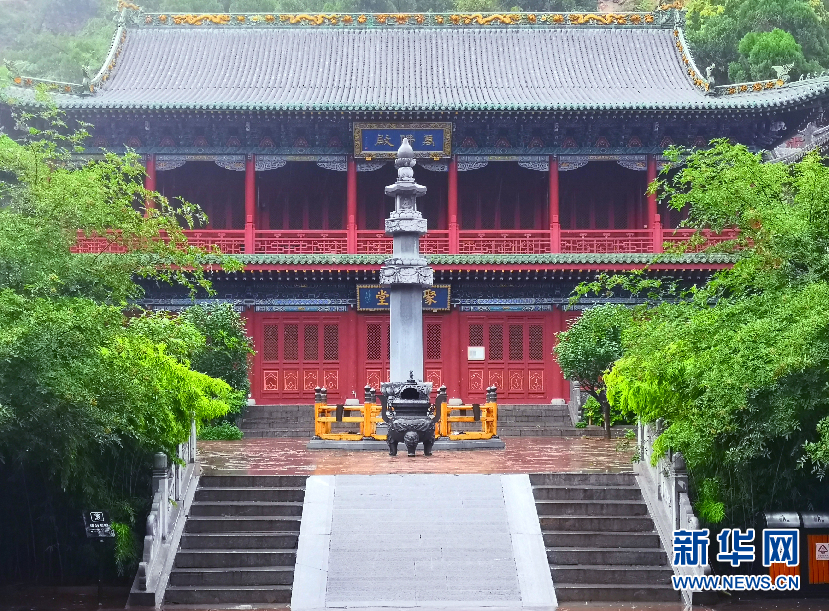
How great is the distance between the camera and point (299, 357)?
87.2 feet

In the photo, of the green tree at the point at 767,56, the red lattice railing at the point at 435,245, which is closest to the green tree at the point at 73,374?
the red lattice railing at the point at 435,245

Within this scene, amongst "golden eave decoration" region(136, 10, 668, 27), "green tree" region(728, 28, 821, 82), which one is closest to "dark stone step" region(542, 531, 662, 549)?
"golden eave decoration" region(136, 10, 668, 27)

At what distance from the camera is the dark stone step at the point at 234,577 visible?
13.5 metres

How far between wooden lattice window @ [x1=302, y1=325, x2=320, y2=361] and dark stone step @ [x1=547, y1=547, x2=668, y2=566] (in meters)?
13.4

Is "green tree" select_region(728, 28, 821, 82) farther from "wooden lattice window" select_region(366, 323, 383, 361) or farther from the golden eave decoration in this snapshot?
"wooden lattice window" select_region(366, 323, 383, 361)

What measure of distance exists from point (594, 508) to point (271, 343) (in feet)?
42.7

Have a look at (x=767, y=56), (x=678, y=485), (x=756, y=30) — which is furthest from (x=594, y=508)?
(x=756, y=30)

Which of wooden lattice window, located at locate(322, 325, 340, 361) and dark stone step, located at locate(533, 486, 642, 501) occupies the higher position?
wooden lattice window, located at locate(322, 325, 340, 361)

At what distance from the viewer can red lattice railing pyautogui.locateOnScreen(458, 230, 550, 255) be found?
2630 cm

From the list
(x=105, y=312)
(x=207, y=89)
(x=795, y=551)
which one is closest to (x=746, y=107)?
(x=207, y=89)

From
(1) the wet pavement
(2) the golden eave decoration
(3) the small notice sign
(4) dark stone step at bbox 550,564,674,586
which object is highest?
(2) the golden eave decoration

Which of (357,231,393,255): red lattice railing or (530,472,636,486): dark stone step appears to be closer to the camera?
(530,472,636,486): dark stone step

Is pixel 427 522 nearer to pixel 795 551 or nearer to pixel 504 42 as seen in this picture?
pixel 795 551

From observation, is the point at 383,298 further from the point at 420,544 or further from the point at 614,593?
the point at 614,593
